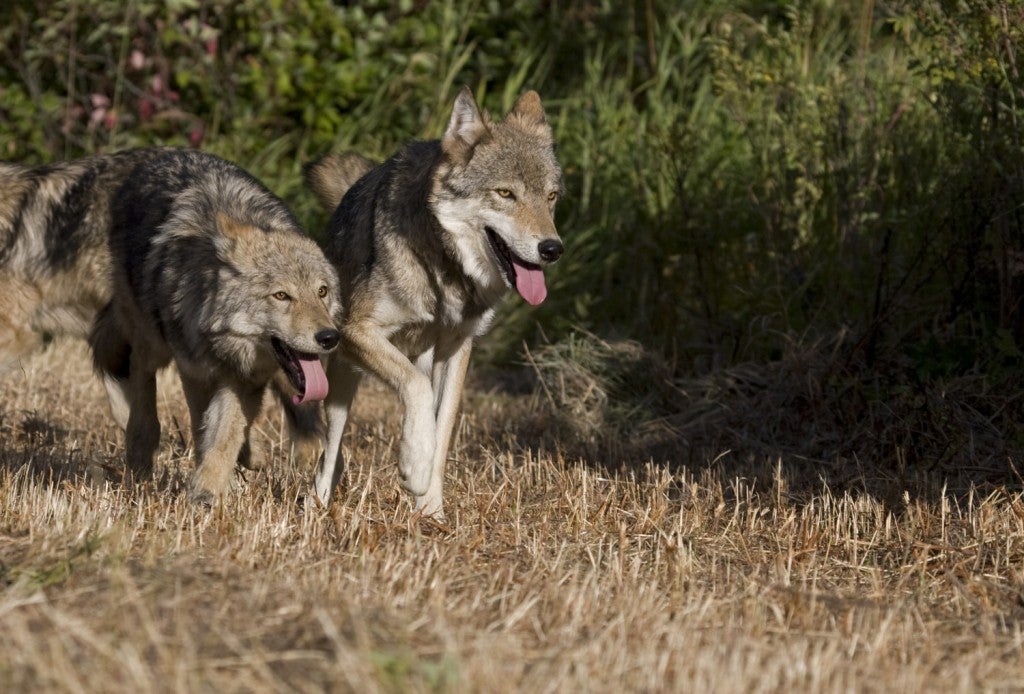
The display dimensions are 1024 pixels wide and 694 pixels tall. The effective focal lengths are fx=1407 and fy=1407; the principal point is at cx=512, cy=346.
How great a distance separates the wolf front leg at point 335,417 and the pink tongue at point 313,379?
0.51 meters

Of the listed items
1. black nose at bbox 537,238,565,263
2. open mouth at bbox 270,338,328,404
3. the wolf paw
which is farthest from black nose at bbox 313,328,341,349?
black nose at bbox 537,238,565,263

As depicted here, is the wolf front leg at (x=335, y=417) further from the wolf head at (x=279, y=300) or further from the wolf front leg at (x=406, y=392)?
the wolf head at (x=279, y=300)

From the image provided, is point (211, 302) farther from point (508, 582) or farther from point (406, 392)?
point (508, 582)

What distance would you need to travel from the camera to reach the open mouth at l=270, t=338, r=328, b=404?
5508 millimetres

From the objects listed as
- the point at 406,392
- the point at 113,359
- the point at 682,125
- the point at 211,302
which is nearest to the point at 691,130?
the point at 682,125

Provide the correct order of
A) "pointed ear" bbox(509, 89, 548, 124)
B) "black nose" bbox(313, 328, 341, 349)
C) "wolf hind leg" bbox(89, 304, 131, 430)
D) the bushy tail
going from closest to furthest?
1. "black nose" bbox(313, 328, 341, 349)
2. "pointed ear" bbox(509, 89, 548, 124)
3. "wolf hind leg" bbox(89, 304, 131, 430)
4. the bushy tail

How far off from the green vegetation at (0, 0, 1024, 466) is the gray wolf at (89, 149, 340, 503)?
295 cm

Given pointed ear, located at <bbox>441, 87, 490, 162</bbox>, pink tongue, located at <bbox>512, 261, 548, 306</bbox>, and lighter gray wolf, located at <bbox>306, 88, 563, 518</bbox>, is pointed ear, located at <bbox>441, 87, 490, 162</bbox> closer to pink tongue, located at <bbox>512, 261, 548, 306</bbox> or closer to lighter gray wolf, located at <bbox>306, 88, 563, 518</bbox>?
lighter gray wolf, located at <bbox>306, 88, 563, 518</bbox>

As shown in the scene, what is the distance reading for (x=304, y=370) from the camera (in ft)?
18.2

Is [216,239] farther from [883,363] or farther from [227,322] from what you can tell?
[883,363]

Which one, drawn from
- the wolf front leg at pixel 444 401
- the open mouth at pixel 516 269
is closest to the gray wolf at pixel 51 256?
the wolf front leg at pixel 444 401

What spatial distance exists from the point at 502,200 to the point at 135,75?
605 centimetres

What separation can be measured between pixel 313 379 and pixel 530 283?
0.98 meters

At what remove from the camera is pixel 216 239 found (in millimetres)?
5629
